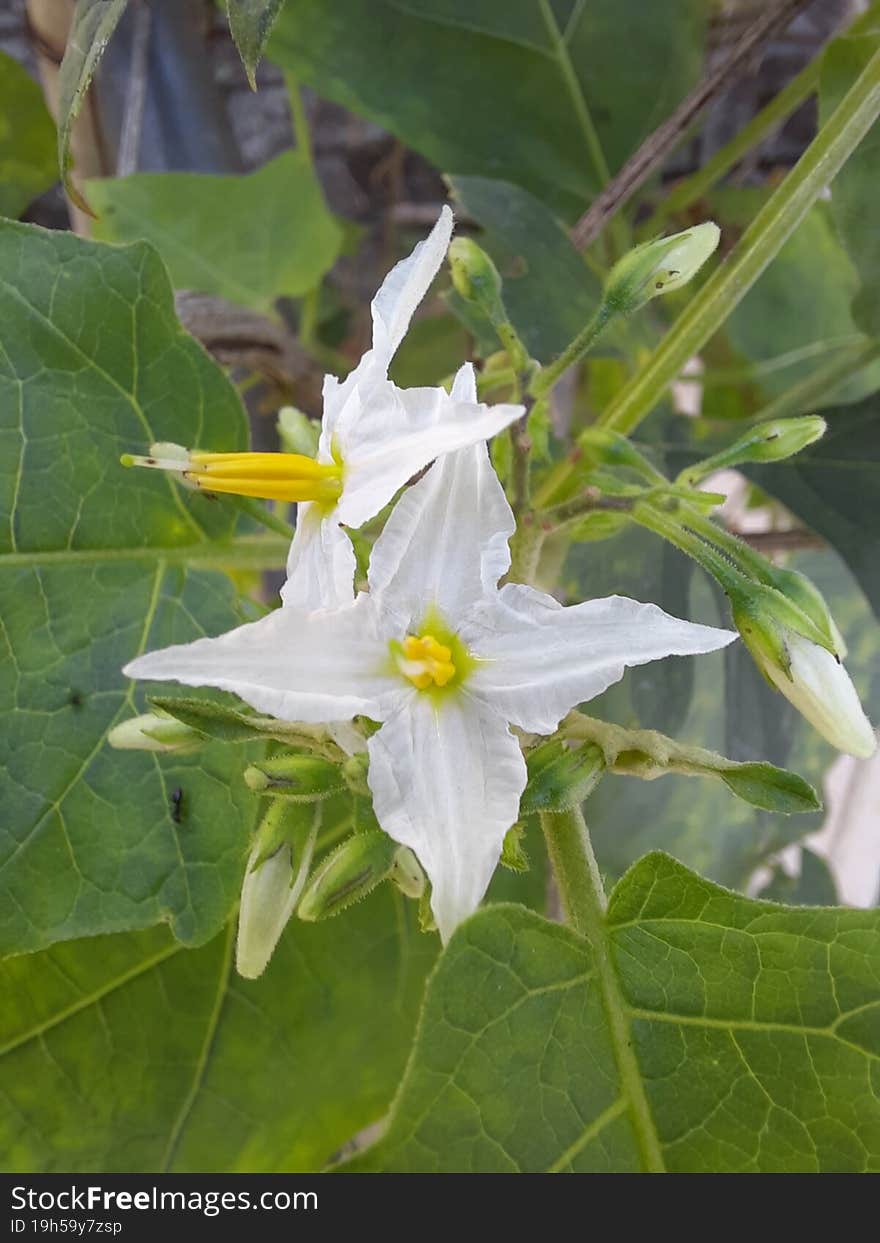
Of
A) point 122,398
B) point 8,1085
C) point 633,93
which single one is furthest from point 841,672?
point 633,93

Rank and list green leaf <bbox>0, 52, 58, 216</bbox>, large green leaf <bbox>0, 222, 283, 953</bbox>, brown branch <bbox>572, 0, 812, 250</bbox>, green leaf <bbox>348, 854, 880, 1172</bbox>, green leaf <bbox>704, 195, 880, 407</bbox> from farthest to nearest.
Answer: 1. green leaf <bbox>704, 195, 880, 407</bbox>
2. green leaf <bbox>0, 52, 58, 216</bbox>
3. brown branch <bbox>572, 0, 812, 250</bbox>
4. large green leaf <bbox>0, 222, 283, 953</bbox>
5. green leaf <bbox>348, 854, 880, 1172</bbox>

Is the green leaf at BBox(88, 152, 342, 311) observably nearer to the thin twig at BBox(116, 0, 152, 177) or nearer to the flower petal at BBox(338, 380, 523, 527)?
the thin twig at BBox(116, 0, 152, 177)

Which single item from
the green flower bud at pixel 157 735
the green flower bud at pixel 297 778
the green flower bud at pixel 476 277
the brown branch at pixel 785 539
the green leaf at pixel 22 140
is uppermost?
the green flower bud at pixel 476 277

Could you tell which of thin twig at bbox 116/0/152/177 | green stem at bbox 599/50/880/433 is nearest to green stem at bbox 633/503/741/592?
green stem at bbox 599/50/880/433

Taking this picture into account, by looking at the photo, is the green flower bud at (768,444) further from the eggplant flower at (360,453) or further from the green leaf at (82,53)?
the green leaf at (82,53)

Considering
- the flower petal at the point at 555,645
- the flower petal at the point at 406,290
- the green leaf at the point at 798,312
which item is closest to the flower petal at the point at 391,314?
the flower petal at the point at 406,290

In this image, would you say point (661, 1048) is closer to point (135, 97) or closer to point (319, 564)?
point (319, 564)

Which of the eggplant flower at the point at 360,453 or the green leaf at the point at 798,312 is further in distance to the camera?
the green leaf at the point at 798,312
